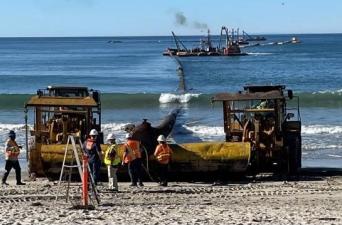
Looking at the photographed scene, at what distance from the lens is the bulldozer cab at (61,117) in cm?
1934

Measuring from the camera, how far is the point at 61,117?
20.2 meters

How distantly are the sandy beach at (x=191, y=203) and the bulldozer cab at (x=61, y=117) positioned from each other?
1.32m

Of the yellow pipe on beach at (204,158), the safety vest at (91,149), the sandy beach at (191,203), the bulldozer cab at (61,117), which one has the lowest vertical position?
the sandy beach at (191,203)

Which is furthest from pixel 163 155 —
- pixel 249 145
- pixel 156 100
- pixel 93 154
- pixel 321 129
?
pixel 156 100

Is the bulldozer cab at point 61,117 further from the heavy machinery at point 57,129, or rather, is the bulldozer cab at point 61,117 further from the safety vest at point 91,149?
the safety vest at point 91,149

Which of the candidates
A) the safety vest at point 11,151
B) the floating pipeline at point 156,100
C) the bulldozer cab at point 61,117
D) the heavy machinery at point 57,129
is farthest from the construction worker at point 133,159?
the floating pipeline at point 156,100

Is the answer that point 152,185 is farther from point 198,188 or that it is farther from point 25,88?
point 25,88

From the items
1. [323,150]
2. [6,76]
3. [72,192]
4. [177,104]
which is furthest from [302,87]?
[72,192]

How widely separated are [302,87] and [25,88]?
71.8 feet

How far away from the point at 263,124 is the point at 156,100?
29826 millimetres

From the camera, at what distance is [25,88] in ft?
203

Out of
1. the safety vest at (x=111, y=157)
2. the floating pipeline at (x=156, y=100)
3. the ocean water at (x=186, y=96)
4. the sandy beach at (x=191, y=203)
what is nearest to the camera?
the sandy beach at (x=191, y=203)

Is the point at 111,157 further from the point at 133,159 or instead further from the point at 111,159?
the point at 133,159

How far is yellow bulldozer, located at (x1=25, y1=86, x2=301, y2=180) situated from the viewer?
18.5 meters
